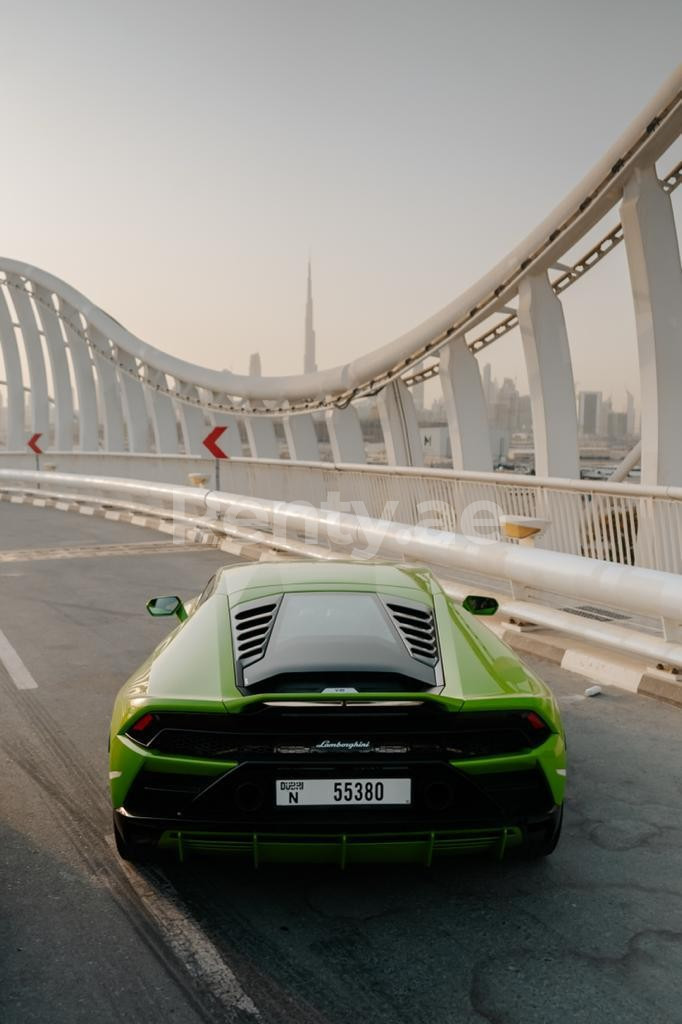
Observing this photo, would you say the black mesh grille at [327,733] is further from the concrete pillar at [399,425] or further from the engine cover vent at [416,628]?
the concrete pillar at [399,425]

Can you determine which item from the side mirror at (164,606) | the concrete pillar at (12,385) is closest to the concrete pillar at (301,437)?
the side mirror at (164,606)

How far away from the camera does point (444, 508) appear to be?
11617 mm

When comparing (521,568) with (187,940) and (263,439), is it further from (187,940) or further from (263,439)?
(263,439)

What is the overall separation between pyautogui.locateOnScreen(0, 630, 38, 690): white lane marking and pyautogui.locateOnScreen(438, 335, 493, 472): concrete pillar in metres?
10.7

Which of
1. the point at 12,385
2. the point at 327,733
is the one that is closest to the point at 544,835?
the point at 327,733

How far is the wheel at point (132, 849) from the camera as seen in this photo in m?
3.51

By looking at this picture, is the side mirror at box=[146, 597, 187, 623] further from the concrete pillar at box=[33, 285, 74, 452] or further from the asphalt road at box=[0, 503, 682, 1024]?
the concrete pillar at box=[33, 285, 74, 452]

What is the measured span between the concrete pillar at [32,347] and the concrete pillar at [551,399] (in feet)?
98.9

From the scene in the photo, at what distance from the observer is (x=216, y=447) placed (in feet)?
60.3

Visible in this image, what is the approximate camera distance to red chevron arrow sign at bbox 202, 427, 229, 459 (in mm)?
18328

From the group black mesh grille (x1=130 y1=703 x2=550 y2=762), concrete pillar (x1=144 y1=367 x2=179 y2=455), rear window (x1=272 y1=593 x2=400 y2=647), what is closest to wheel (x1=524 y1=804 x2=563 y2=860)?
black mesh grille (x1=130 y1=703 x2=550 y2=762)

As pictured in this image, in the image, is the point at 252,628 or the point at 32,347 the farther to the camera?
the point at 32,347

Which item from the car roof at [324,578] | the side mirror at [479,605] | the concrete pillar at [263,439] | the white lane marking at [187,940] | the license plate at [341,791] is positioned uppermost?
the concrete pillar at [263,439]

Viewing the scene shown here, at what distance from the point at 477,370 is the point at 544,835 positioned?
16.1 m
